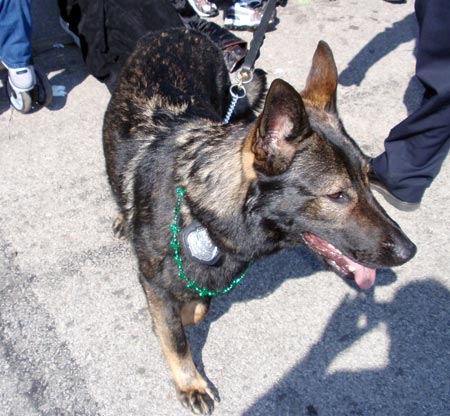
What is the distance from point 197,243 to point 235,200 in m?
0.24

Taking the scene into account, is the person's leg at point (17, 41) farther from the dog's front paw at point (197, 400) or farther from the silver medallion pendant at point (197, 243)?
the dog's front paw at point (197, 400)

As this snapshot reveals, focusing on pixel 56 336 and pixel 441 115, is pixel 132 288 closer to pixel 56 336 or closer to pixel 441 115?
pixel 56 336

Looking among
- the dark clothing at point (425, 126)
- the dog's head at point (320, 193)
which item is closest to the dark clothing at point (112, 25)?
the dark clothing at point (425, 126)

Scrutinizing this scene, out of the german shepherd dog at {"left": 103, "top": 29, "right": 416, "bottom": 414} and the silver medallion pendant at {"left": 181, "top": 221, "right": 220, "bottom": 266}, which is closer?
the german shepherd dog at {"left": 103, "top": 29, "right": 416, "bottom": 414}

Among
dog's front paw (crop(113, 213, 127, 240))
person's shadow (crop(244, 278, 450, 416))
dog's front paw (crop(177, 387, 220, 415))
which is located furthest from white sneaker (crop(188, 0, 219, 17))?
dog's front paw (crop(177, 387, 220, 415))

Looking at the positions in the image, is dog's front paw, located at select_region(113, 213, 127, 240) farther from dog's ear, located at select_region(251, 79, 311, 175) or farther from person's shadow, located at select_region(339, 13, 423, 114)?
person's shadow, located at select_region(339, 13, 423, 114)

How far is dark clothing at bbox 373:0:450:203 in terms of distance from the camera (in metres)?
2.92

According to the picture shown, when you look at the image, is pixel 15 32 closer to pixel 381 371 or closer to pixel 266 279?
pixel 266 279

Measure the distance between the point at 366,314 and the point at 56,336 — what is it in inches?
66.1

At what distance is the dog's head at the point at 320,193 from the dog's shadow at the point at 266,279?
2.35 ft

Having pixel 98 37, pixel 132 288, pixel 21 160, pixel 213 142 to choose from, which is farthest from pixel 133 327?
pixel 98 37

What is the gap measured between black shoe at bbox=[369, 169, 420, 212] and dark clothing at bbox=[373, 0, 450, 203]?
0.03 metres

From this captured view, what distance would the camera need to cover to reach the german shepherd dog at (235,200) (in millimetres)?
2027

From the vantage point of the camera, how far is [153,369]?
2602 millimetres
